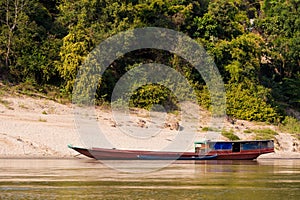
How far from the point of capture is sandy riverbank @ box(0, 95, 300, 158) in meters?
50.1

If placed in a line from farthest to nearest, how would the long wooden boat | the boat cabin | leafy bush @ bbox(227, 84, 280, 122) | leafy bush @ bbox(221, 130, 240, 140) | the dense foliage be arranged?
leafy bush @ bbox(227, 84, 280, 122)
the dense foliage
leafy bush @ bbox(221, 130, 240, 140)
the boat cabin
the long wooden boat

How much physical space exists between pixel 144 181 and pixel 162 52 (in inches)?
1111

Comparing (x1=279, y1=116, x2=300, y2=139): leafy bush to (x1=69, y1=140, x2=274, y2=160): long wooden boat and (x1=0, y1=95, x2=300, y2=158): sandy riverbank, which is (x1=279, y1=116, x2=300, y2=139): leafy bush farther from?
(x1=69, y1=140, x2=274, y2=160): long wooden boat

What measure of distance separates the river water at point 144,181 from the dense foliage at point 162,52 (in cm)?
1304

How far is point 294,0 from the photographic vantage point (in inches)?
2992

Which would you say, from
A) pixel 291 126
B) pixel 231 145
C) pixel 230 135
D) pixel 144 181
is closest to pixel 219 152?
pixel 231 145

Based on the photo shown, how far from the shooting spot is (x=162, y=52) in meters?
65.8

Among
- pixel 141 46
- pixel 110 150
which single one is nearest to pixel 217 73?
pixel 141 46

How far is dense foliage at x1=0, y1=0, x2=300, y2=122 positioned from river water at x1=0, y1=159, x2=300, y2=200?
1304cm

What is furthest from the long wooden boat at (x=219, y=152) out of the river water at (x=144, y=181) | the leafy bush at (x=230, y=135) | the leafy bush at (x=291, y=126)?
the leafy bush at (x=291, y=126)

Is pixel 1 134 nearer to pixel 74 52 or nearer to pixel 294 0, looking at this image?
pixel 74 52

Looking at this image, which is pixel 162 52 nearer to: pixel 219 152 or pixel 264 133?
pixel 264 133

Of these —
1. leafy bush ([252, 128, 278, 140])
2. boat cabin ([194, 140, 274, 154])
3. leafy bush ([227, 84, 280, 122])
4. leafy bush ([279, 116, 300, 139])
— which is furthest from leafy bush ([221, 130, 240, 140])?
leafy bush ([279, 116, 300, 139])

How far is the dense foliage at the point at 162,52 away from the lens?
60438 mm
